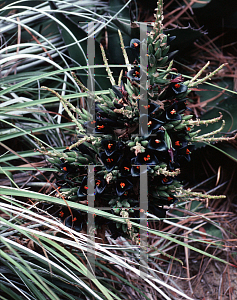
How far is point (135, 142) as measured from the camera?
48 cm

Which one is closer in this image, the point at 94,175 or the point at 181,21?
the point at 94,175

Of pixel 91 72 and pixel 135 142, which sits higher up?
pixel 91 72

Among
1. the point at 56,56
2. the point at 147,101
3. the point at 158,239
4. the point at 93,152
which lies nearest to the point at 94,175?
the point at 93,152

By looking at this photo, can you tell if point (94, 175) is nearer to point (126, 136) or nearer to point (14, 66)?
point (126, 136)

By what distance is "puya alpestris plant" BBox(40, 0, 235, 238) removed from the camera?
1.57ft

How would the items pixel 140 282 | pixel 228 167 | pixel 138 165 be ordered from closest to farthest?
pixel 138 165
pixel 140 282
pixel 228 167

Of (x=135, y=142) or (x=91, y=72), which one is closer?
(x=135, y=142)

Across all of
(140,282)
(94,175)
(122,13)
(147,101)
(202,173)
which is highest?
(122,13)

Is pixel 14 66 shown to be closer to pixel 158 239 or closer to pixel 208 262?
pixel 158 239

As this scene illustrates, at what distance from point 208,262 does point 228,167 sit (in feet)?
1.06

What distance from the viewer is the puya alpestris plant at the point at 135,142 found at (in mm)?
480

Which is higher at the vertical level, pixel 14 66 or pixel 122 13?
pixel 122 13

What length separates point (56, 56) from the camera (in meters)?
0.94

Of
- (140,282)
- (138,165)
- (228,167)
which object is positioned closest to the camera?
(138,165)
